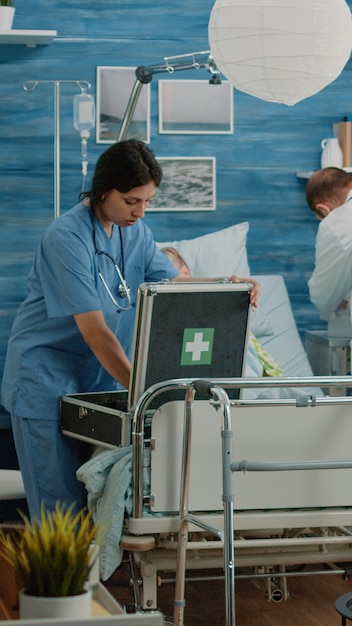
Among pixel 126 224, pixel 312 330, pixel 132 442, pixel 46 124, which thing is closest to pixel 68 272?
pixel 126 224

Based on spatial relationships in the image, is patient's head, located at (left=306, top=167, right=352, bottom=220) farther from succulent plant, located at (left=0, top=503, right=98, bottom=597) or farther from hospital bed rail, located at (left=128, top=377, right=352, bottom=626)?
succulent plant, located at (left=0, top=503, right=98, bottom=597)

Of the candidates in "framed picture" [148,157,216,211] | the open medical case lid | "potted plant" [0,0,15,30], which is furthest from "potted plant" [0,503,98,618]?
"framed picture" [148,157,216,211]

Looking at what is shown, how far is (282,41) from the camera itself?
3012mm

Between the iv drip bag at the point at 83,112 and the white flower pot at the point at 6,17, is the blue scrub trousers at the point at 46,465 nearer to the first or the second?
the iv drip bag at the point at 83,112

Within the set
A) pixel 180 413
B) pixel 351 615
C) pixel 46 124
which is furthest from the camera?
pixel 46 124

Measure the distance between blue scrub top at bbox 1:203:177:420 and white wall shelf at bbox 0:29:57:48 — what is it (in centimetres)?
142

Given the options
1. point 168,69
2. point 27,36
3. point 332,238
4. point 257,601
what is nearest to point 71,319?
point 257,601

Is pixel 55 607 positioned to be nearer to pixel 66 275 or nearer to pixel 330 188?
pixel 66 275

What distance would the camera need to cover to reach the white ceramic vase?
485cm

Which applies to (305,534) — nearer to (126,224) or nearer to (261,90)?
(126,224)

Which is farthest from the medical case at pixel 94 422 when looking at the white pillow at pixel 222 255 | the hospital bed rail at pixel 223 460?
the white pillow at pixel 222 255

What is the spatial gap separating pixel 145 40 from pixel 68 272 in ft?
6.64

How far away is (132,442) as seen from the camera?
9.11 ft

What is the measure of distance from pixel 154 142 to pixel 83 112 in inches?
16.1
